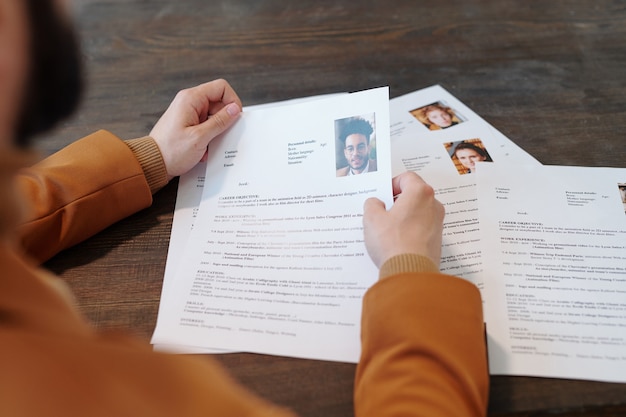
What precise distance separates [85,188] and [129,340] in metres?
0.40

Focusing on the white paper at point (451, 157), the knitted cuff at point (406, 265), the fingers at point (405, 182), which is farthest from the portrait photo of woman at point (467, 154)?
the knitted cuff at point (406, 265)

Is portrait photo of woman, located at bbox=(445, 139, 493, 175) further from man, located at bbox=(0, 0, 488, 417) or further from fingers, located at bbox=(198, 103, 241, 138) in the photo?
fingers, located at bbox=(198, 103, 241, 138)

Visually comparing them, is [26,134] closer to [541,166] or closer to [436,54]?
[541,166]

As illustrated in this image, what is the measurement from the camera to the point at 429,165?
2.89 feet

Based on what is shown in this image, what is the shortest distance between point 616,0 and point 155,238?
0.99 m

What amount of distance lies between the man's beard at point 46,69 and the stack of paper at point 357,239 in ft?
1.21

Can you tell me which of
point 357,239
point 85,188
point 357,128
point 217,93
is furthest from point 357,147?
Result: point 85,188

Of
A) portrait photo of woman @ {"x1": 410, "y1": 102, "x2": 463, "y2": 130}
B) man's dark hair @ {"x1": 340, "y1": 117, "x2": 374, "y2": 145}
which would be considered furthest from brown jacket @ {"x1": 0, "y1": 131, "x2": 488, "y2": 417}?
portrait photo of woman @ {"x1": 410, "y1": 102, "x2": 463, "y2": 130}

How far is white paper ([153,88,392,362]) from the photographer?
0.71 metres

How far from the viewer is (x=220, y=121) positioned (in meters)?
0.88

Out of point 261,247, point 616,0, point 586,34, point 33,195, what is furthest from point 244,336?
point 616,0

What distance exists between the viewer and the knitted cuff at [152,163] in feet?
2.83

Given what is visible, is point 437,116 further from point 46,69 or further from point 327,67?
point 46,69

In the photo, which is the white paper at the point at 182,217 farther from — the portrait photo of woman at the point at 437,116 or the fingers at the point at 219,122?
the portrait photo of woman at the point at 437,116
